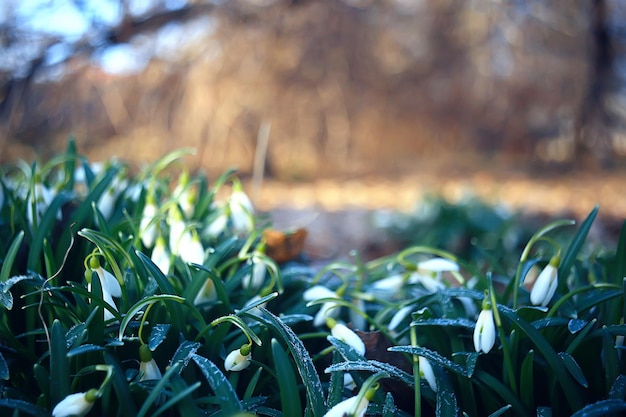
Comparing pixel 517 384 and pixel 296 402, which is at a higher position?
pixel 296 402

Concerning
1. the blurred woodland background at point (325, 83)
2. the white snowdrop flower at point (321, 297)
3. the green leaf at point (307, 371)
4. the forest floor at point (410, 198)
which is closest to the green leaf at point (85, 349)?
the green leaf at point (307, 371)

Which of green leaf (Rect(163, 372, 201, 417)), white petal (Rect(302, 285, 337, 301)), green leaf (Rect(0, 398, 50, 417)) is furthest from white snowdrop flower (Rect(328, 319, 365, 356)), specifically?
green leaf (Rect(0, 398, 50, 417))

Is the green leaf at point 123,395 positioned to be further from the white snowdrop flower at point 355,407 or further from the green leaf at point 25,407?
the white snowdrop flower at point 355,407

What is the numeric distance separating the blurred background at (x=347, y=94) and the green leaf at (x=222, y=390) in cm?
328

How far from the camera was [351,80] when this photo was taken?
723 cm

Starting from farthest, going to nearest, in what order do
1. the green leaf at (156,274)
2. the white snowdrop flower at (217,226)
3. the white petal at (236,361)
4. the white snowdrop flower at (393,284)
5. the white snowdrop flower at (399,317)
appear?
the white snowdrop flower at (217,226), the white snowdrop flower at (393,284), the white snowdrop flower at (399,317), the green leaf at (156,274), the white petal at (236,361)

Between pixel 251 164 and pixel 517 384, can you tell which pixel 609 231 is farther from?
pixel 251 164

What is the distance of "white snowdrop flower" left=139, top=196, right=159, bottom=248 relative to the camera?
1.59 metres

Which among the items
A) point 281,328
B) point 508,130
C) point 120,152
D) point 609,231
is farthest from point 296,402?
point 508,130

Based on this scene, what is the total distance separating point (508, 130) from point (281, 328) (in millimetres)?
8204

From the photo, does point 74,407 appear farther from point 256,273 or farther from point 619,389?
point 619,389

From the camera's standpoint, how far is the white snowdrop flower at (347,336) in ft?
4.48

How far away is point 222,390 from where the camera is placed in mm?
1075

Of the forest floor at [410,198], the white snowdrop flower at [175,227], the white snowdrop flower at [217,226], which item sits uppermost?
the white snowdrop flower at [175,227]
